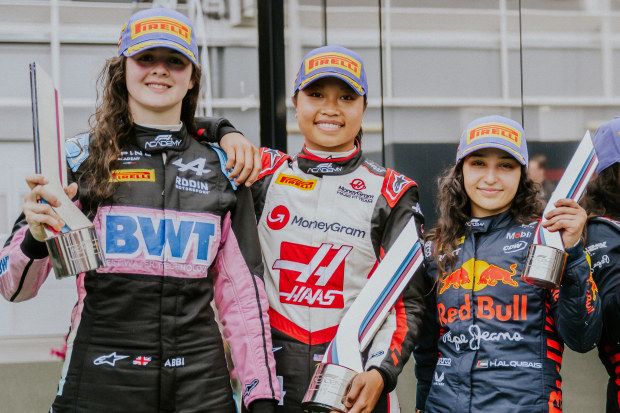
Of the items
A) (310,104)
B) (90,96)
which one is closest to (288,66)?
(90,96)

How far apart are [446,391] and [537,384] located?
286 millimetres

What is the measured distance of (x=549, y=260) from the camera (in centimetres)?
223

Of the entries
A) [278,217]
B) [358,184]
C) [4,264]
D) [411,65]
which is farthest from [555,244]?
[411,65]

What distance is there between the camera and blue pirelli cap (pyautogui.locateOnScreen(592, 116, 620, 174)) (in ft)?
9.23

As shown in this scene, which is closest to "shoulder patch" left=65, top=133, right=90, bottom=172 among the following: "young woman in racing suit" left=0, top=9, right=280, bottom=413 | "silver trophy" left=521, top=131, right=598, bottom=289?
"young woman in racing suit" left=0, top=9, right=280, bottom=413

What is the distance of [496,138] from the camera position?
2693 millimetres

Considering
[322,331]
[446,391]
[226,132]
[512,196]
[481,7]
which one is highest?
[481,7]

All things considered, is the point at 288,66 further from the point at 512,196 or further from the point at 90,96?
the point at 512,196

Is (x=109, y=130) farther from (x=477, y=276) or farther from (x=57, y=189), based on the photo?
(x=477, y=276)

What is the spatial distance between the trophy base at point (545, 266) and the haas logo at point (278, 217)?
0.81 m

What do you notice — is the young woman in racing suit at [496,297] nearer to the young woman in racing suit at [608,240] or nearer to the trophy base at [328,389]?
the young woman in racing suit at [608,240]

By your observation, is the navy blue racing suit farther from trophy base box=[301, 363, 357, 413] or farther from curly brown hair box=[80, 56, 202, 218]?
curly brown hair box=[80, 56, 202, 218]

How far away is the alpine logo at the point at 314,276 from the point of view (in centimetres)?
251

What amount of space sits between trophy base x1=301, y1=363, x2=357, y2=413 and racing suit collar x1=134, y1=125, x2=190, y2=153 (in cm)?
80
